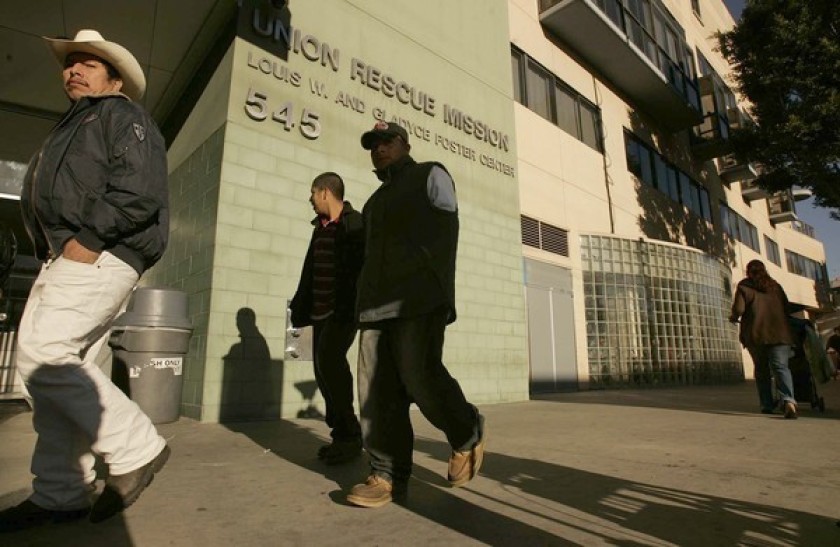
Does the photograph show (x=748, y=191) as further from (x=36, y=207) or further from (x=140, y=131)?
(x=36, y=207)

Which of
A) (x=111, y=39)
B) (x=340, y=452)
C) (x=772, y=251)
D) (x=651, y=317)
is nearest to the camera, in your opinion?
(x=340, y=452)

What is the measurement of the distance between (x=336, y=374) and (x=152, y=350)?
1.99m

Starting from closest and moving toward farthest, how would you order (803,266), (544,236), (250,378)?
(250,378) → (544,236) → (803,266)

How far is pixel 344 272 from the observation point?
3113mm

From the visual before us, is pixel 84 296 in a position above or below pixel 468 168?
below

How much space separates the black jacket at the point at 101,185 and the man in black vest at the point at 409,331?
37.3 inches

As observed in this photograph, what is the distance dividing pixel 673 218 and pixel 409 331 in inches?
578

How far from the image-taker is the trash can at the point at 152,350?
161 inches

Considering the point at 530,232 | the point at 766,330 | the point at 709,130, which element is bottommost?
the point at 766,330

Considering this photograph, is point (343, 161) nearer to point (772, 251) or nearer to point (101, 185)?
point (101, 185)

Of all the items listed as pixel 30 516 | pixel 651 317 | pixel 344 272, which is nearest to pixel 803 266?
pixel 651 317

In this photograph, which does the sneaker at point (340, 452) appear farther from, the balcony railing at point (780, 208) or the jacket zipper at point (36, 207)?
the balcony railing at point (780, 208)

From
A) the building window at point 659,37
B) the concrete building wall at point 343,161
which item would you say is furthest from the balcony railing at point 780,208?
the concrete building wall at point 343,161

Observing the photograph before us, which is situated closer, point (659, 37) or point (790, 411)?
point (790, 411)
